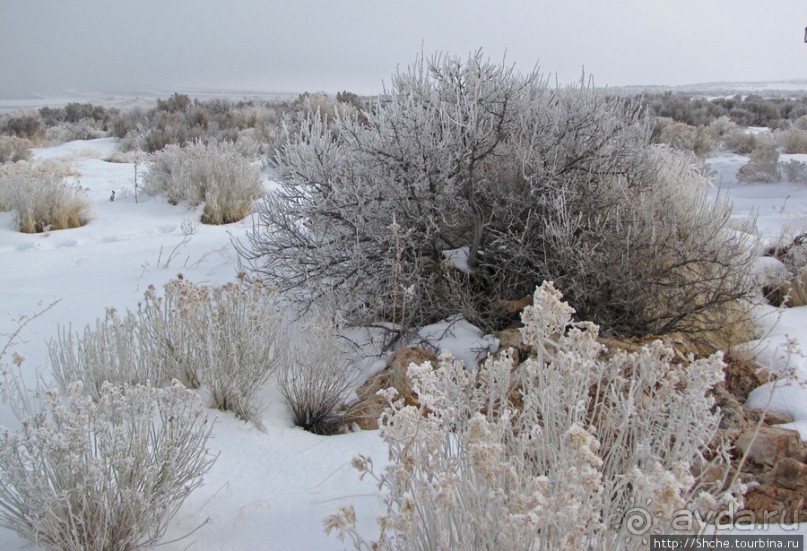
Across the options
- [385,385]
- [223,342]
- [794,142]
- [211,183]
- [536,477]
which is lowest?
[385,385]

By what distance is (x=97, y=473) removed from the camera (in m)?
1.90

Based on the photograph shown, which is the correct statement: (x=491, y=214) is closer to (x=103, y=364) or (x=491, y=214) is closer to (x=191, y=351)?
(x=191, y=351)

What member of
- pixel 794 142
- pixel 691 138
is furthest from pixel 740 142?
pixel 691 138

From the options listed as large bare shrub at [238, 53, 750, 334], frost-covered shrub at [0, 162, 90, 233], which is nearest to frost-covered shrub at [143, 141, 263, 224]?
frost-covered shrub at [0, 162, 90, 233]

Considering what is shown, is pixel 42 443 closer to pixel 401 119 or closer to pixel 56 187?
pixel 401 119

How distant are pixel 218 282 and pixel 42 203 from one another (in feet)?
12.3

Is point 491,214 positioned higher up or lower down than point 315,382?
higher up

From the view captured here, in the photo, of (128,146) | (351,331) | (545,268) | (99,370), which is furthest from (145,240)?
(128,146)

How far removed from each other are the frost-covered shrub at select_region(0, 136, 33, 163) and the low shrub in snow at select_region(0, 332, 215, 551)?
12.2m

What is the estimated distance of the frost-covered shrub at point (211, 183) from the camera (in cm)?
780

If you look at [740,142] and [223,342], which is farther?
[740,142]

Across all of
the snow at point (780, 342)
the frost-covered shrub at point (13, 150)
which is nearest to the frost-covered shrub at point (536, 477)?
the snow at point (780, 342)

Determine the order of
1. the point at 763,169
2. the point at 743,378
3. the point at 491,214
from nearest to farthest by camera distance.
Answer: the point at 743,378 < the point at 491,214 < the point at 763,169

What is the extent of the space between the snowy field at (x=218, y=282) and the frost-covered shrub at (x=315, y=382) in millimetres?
110
